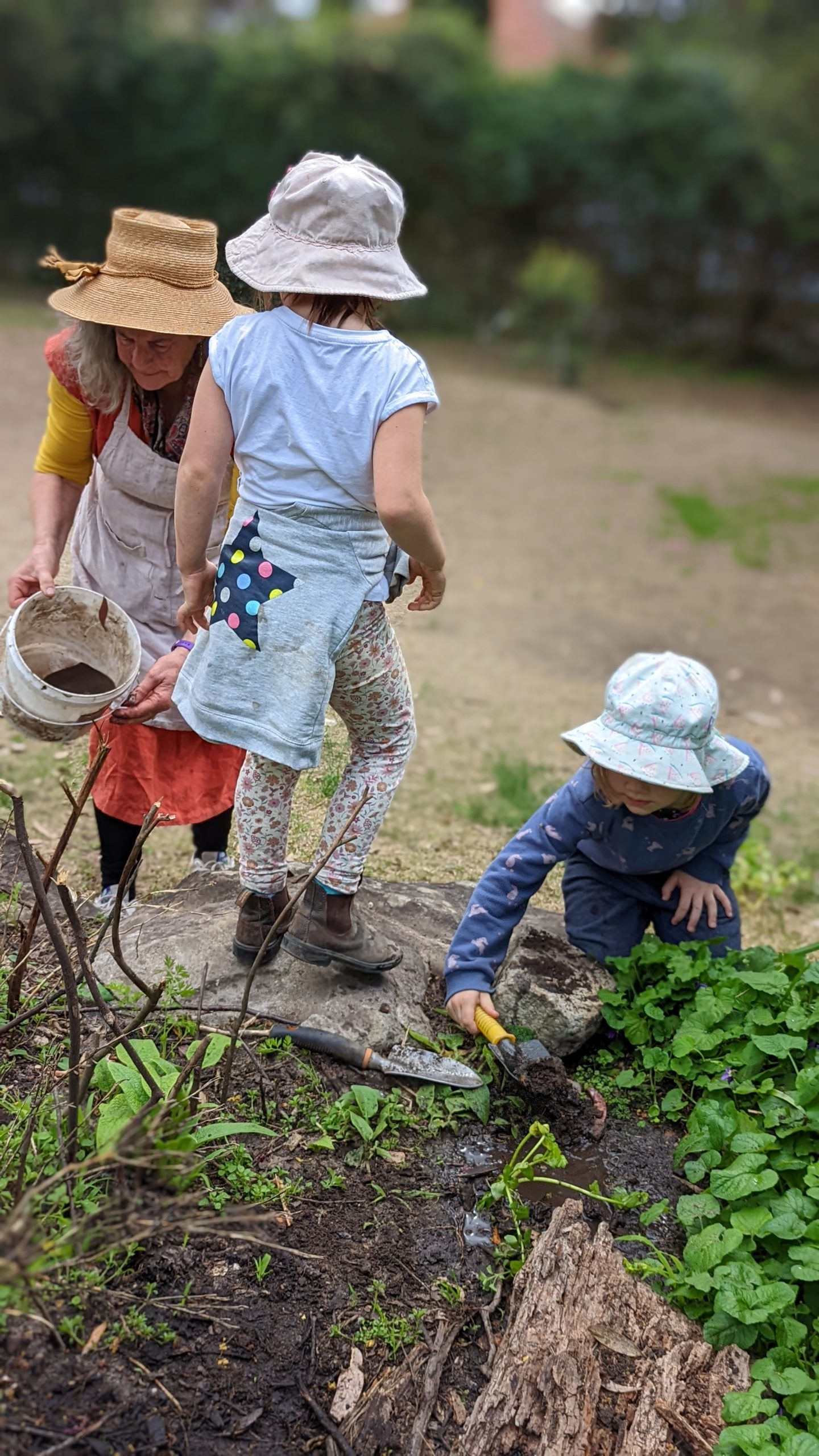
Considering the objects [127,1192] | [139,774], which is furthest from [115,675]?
[127,1192]

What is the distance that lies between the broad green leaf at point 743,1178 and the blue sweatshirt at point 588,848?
2.10 ft

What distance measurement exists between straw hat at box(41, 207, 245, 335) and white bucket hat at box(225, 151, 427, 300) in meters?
0.40

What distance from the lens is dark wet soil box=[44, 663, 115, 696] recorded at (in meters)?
2.71

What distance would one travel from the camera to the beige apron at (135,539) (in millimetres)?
2812

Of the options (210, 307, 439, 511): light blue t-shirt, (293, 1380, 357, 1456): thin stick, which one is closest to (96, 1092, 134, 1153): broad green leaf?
(293, 1380, 357, 1456): thin stick

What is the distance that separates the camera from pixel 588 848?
3.11 m

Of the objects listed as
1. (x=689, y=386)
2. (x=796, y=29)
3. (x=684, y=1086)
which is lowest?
(x=689, y=386)

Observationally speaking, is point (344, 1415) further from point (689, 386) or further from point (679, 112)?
point (679, 112)

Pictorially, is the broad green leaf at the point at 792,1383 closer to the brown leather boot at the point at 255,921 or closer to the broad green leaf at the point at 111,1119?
the broad green leaf at the point at 111,1119

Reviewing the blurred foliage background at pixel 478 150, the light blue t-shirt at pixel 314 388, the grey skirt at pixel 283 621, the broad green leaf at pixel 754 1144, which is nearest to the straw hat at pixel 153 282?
the light blue t-shirt at pixel 314 388

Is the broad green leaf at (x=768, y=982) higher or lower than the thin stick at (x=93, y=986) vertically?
lower

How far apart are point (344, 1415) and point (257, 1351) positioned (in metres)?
0.16

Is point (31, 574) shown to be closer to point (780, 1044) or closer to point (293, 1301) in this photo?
point (293, 1301)

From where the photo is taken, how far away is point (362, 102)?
1572 centimetres
